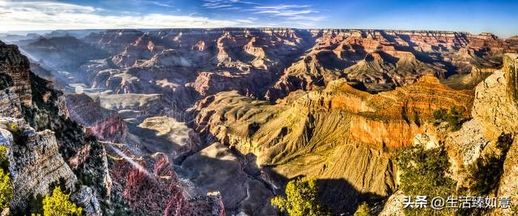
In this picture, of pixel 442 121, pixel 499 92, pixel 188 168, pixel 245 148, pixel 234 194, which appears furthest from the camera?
pixel 245 148

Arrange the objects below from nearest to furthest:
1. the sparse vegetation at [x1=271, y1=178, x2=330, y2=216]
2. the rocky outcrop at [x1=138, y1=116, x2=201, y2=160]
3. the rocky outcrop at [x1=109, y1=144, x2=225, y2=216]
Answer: the sparse vegetation at [x1=271, y1=178, x2=330, y2=216] < the rocky outcrop at [x1=109, y1=144, x2=225, y2=216] < the rocky outcrop at [x1=138, y1=116, x2=201, y2=160]

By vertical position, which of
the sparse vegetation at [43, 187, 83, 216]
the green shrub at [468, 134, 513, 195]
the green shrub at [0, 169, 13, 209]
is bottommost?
the green shrub at [468, 134, 513, 195]

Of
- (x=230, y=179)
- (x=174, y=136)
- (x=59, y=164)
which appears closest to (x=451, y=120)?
(x=59, y=164)

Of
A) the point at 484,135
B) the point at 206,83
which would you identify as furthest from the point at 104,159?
the point at 206,83

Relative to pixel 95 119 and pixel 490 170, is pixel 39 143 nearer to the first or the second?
pixel 490 170

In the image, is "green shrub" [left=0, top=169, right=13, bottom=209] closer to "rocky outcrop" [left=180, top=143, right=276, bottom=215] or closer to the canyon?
the canyon

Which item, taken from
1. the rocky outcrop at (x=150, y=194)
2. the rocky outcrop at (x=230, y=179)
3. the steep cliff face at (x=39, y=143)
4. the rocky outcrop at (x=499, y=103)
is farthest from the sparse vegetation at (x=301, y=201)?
the rocky outcrop at (x=230, y=179)

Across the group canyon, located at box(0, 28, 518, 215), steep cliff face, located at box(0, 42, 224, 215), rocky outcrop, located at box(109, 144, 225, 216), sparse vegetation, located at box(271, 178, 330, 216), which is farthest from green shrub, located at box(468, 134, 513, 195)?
steep cliff face, located at box(0, 42, 224, 215)

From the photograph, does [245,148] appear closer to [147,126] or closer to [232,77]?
[147,126]
